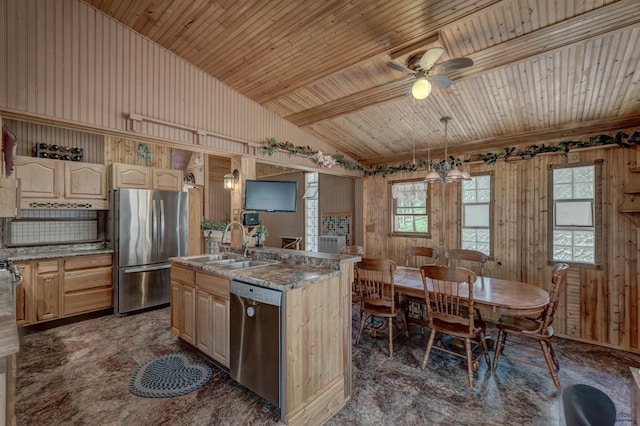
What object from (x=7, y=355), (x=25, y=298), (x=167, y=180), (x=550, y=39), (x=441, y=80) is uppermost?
(x=550, y=39)

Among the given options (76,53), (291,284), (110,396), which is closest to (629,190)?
(291,284)

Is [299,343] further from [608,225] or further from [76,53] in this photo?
[608,225]

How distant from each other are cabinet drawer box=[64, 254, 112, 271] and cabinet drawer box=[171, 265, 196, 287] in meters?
1.87

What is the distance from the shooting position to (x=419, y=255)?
459cm

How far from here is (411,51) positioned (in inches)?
111

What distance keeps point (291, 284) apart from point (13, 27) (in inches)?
132

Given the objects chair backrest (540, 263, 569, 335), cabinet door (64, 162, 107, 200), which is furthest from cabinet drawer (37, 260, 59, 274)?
chair backrest (540, 263, 569, 335)

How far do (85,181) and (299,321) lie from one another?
167 inches

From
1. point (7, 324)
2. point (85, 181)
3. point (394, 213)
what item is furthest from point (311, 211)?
point (7, 324)

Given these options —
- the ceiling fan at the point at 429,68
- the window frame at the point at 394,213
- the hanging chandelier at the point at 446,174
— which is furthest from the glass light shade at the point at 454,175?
the window frame at the point at 394,213

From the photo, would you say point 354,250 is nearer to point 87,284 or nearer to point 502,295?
point 502,295

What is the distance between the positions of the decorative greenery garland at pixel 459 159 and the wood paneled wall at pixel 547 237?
109mm

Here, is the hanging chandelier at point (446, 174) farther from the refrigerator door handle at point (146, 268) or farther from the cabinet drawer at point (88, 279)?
the cabinet drawer at point (88, 279)

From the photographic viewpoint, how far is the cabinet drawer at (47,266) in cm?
380
